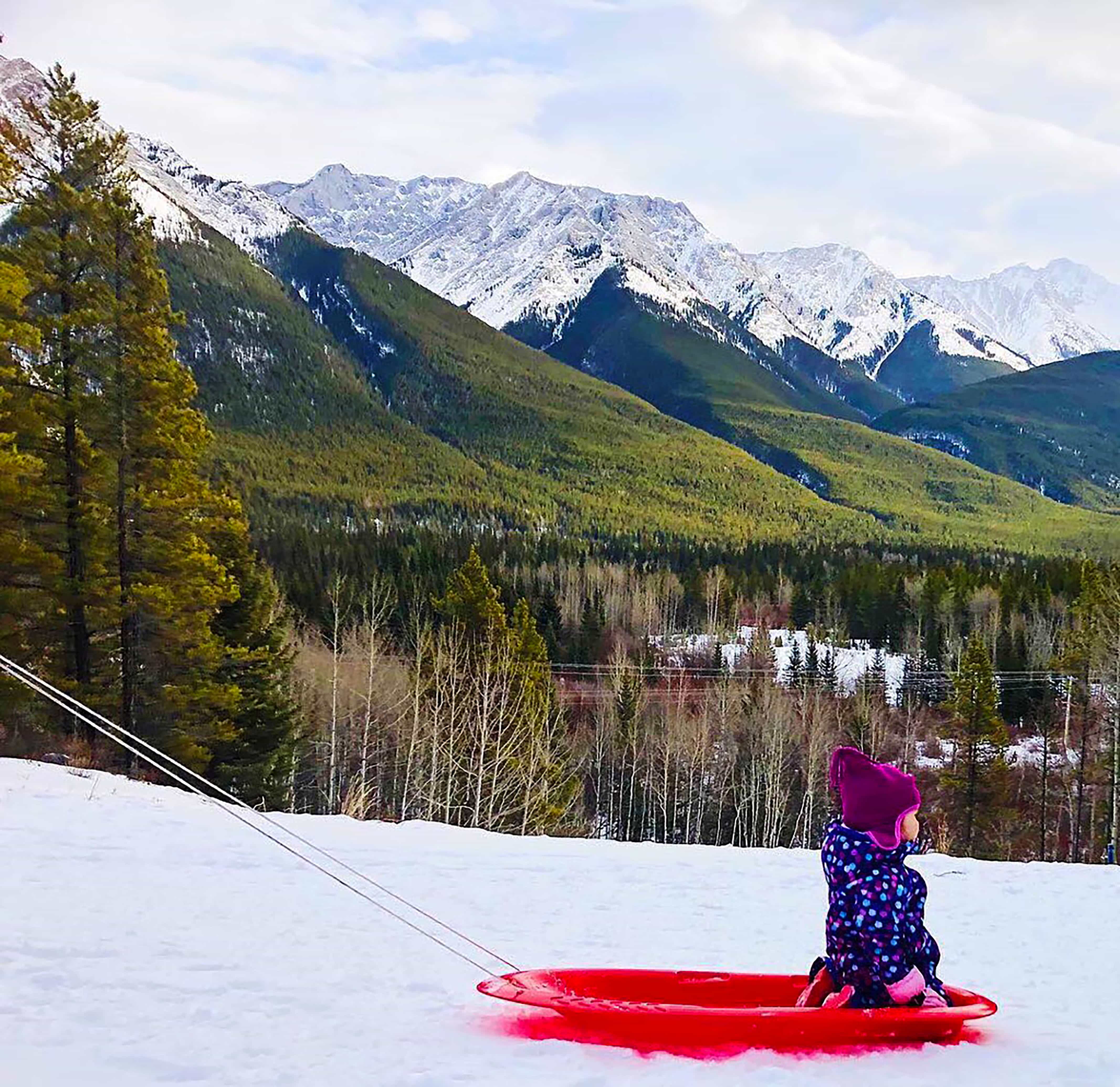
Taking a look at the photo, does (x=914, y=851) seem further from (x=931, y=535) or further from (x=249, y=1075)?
(x=931, y=535)

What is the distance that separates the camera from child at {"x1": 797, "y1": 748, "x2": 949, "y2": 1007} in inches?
194

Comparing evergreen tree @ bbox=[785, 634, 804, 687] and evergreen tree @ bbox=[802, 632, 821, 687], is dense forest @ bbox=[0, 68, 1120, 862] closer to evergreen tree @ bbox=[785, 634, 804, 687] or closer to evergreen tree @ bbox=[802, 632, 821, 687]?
evergreen tree @ bbox=[802, 632, 821, 687]

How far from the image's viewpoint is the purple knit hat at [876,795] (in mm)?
4895

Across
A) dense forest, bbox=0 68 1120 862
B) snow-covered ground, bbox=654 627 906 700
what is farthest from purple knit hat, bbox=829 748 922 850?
snow-covered ground, bbox=654 627 906 700

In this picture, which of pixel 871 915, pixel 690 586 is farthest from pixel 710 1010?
pixel 690 586

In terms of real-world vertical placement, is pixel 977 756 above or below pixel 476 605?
below

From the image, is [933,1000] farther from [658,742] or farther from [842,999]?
[658,742]

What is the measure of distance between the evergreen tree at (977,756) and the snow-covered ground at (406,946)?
2490 centimetres

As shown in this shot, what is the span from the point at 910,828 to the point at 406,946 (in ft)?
12.5

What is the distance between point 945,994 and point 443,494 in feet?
543

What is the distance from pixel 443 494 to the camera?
168875mm

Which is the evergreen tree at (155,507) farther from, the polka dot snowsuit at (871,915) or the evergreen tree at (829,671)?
the evergreen tree at (829,671)

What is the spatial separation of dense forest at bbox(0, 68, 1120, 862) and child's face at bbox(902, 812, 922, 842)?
2750 mm

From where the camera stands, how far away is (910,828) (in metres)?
4.93
